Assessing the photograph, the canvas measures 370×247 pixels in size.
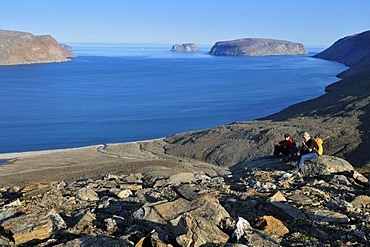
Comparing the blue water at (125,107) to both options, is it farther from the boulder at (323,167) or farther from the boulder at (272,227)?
the boulder at (272,227)

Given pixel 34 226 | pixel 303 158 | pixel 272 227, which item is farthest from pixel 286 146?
pixel 34 226

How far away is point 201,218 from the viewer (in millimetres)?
6629

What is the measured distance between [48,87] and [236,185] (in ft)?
319

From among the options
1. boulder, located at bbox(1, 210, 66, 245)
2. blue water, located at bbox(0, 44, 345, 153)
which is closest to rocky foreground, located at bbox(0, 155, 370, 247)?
boulder, located at bbox(1, 210, 66, 245)

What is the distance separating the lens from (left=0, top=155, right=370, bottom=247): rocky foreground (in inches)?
251

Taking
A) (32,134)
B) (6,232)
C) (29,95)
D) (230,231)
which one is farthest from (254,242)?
(29,95)

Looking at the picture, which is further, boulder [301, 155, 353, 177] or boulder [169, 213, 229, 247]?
boulder [301, 155, 353, 177]

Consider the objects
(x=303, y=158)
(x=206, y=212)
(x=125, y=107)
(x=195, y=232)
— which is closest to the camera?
(x=195, y=232)

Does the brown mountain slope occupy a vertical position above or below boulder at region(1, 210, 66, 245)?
below

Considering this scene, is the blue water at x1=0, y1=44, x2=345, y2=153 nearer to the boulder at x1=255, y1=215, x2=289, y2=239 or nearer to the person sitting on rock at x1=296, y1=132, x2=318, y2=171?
the person sitting on rock at x1=296, y1=132, x2=318, y2=171

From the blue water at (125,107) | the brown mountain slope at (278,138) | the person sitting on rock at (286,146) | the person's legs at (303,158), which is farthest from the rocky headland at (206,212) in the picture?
the blue water at (125,107)

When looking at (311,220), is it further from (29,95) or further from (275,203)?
(29,95)

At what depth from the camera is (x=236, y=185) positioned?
12.1 meters

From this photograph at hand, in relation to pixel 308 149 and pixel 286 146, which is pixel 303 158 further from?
pixel 286 146
